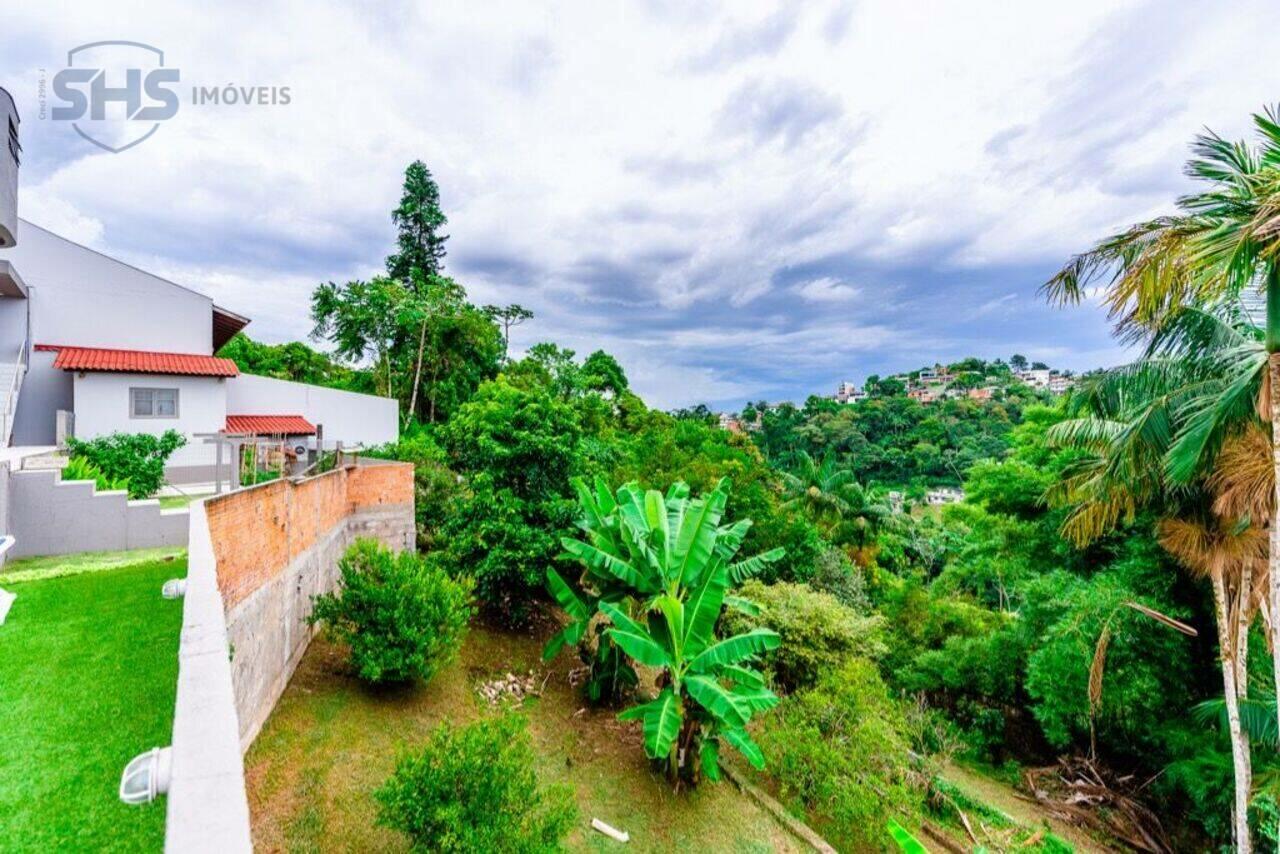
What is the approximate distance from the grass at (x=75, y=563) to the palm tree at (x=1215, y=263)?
1143 centimetres

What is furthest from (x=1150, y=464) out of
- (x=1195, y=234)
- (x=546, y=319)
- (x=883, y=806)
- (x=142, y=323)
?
(x=546, y=319)

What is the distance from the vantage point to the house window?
11969 millimetres

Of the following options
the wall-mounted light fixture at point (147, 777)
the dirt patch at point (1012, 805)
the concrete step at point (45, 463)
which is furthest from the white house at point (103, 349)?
the dirt patch at point (1012, 805)

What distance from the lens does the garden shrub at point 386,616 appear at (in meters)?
7.56

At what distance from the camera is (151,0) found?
292 inches

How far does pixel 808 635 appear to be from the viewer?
35.2ft

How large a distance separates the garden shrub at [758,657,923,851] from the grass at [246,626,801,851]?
90 cm

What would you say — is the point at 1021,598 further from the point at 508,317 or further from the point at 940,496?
the point at 940,496

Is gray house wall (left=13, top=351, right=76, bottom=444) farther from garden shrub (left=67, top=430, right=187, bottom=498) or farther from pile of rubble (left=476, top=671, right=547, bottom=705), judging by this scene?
pile of rubble (left=476, top=671, right=547, bottom=705)

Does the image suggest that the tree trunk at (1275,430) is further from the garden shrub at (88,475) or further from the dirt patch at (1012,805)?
the garden shrub at (88,475)

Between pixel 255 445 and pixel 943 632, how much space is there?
16.5m

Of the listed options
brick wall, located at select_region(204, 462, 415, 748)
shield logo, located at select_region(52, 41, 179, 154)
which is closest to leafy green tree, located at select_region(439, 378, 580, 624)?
brick wall, located at select_region(204, 462, 415, 748)

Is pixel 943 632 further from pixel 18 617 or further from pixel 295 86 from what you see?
pixel 295 86

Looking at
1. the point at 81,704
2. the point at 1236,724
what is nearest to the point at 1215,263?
the point at 1236,724
